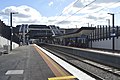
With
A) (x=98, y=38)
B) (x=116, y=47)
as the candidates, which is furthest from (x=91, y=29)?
(x=116, y=47)

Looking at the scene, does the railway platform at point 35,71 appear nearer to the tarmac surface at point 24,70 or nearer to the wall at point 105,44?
the tarmac surface at point 24,70

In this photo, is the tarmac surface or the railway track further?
the railway track

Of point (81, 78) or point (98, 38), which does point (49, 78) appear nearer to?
point (81, 78)

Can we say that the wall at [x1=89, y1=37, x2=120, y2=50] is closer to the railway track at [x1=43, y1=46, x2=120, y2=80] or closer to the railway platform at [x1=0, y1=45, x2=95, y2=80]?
the railway track at [x1=43, y1=46, x2=120, y2=80]

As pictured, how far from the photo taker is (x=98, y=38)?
71.3 meters

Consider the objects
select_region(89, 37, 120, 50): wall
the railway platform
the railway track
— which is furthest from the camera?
select_region(89, 37, 120, 50): wall

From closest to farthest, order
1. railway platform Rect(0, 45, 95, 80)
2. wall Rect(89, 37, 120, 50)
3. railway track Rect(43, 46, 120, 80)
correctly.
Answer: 1. railway platform Rect(0, 45, 95, 80)
2. railway track Rect(43, 46, 120, 80)
3. wall Rect(89, 37, 120, 50)

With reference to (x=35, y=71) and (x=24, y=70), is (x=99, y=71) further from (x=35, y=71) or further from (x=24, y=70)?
(x=24, y=70)

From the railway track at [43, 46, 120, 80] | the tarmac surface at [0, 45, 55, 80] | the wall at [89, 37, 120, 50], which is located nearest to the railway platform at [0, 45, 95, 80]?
the tarmac surface at [0, 45, 55, 80]

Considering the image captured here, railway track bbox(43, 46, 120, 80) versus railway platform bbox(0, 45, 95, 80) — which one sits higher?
railway platform bbox(0, 45, 95, 80)

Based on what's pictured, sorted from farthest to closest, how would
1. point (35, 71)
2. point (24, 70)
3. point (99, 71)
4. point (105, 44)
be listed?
point (105, 44), point (99, 71), point (24, 70), point (35, 71)

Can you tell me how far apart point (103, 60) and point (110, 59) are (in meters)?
2.27

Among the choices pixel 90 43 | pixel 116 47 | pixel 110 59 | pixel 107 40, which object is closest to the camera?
pixel 110 59

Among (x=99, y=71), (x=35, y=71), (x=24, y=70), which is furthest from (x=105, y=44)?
(x=35, y=71)
